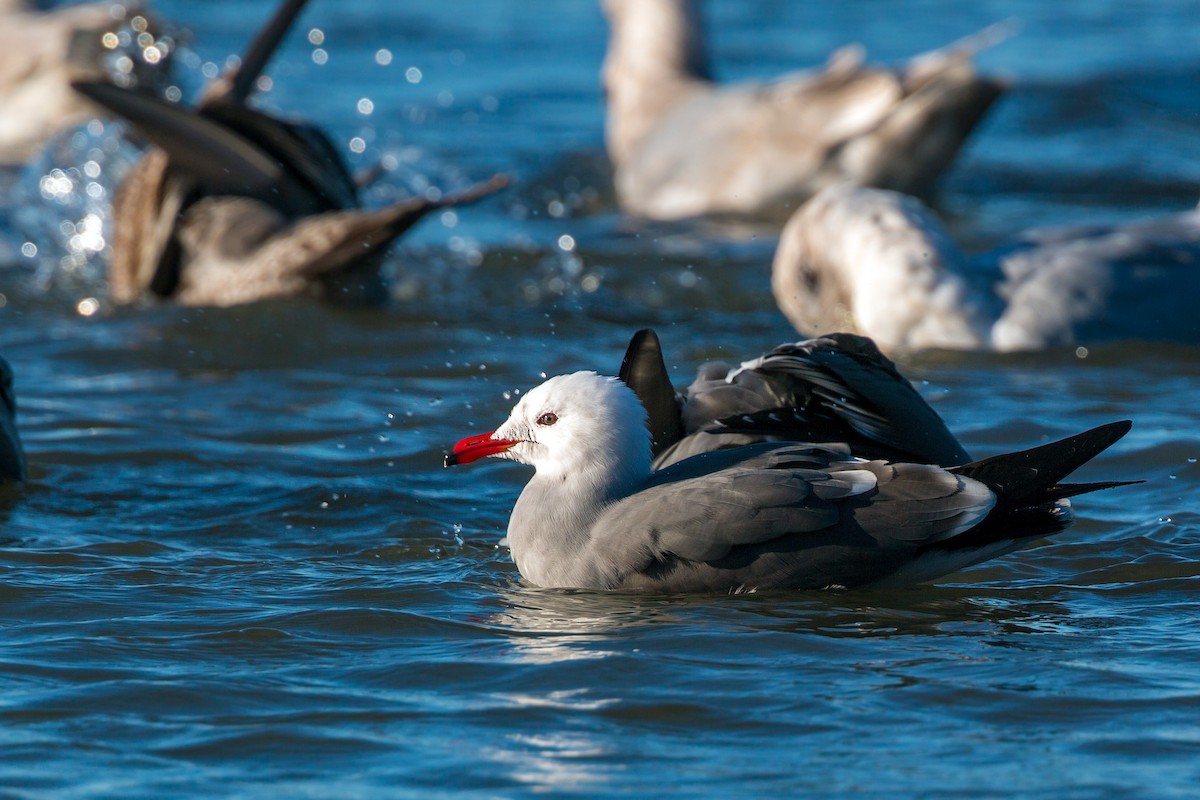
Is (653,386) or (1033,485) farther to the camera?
(653,386)

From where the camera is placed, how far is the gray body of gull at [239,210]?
26.3 ft

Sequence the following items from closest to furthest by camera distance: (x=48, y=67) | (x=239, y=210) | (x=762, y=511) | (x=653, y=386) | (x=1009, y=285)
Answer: (x=762, y=511), (x=653, y=386), (x=1009, y=285), (x=239, y=210), (x=48, y=67)

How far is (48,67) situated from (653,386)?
358 inches

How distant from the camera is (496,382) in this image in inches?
288

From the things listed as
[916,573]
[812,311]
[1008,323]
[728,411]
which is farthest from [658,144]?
[916,573]

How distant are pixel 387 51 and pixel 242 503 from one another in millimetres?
11192

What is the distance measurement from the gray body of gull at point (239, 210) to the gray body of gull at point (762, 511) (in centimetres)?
340

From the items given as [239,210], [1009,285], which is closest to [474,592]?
[1009,285]

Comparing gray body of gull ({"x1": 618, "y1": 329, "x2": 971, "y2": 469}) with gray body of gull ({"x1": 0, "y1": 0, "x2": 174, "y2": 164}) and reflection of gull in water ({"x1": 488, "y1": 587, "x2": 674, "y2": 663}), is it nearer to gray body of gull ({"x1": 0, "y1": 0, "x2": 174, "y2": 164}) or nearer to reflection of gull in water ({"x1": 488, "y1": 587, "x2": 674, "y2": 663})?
reflection of gull in water ({"x1": 488, "y1": 587, "x2": 674, "y2": 663})

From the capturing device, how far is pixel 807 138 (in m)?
11.0

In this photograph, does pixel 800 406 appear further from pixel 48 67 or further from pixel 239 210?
pixel 48 67

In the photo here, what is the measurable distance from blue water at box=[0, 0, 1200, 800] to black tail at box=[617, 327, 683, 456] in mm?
583

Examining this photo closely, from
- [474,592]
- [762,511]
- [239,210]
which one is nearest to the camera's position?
[762,511]

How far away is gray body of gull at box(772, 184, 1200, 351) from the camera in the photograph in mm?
7492
